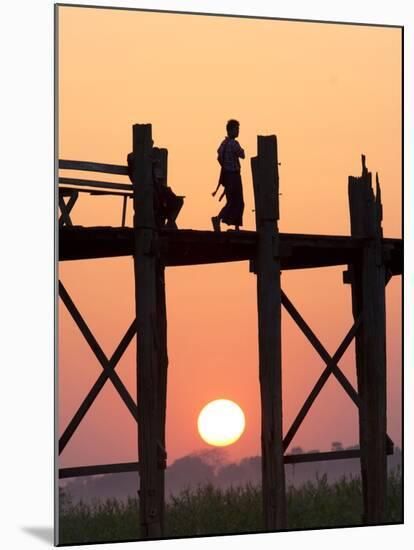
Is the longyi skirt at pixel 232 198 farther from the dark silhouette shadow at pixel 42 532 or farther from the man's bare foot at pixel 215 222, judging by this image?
the dark silhouette shadow at pixel 42 532

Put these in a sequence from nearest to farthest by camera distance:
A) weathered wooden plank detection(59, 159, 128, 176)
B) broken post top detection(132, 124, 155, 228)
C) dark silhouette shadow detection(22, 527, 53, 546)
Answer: weathered wooden plank detection(59, 159, 128, 176), dark silhouette shadow detection(22, 527, 53, 546), broken post top detection(132, 124, 155, 228)

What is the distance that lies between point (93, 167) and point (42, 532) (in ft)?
10.0

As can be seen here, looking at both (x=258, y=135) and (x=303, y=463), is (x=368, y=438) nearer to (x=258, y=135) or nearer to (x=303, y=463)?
(x=303, y=463)

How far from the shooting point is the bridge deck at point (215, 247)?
841 inches

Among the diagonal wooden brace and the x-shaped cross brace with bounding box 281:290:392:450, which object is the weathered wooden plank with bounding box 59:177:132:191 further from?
the x-shaped cross brace with bounding box 281:290:392:450

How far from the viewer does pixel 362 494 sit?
23.1 m

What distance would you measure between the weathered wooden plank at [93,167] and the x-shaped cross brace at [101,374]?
40.5 inches

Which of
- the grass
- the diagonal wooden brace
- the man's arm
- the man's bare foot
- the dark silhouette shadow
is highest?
the man's arm

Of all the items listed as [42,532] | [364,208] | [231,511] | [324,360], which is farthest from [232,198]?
[42,532]

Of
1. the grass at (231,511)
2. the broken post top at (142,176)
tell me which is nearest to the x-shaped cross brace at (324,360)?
the grass at (231,511)

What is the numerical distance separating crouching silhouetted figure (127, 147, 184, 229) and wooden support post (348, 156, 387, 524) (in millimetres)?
1827

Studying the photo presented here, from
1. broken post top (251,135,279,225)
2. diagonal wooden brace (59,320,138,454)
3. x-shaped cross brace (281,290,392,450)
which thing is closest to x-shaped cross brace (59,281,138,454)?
diagonal wooden brace (59,320,138,454)

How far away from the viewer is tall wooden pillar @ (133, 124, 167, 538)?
2147 cm

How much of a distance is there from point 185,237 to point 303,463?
111 inches
